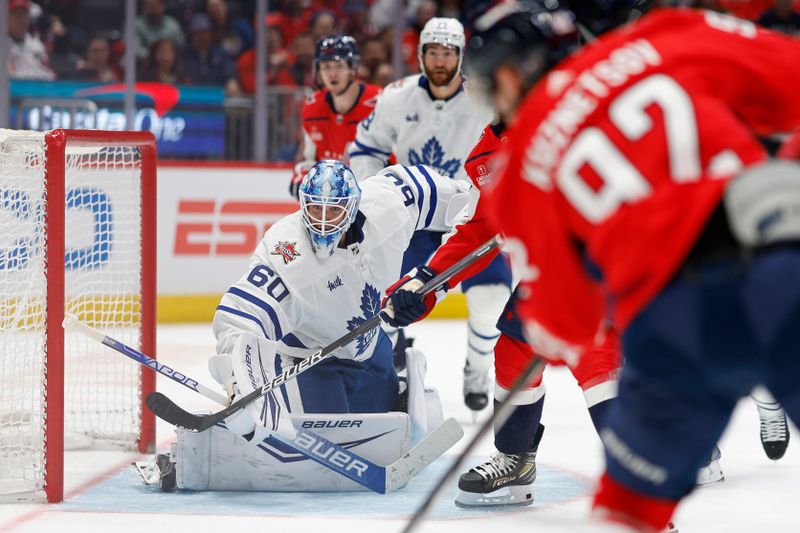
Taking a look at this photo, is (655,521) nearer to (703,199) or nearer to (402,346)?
(703,199)

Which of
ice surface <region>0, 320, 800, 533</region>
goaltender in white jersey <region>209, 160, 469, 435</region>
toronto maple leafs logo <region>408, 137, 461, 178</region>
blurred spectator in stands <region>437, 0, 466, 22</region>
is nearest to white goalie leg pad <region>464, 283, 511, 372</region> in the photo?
ice surface <region>0, 320, 800, 533</region>

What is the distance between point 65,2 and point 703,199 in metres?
6.07

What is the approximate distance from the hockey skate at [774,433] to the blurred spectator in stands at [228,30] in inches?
165

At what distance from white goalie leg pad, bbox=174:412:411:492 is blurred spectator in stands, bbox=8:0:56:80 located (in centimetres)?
353

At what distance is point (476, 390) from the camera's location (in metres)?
4.21

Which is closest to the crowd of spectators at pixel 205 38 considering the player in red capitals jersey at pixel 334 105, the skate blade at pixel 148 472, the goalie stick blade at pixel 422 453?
the player in red capitals jersey at pixel 334 105

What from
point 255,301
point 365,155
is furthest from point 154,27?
point 255,301

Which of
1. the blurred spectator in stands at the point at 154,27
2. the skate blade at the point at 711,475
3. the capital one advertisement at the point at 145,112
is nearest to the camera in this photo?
the skate blade at the point at 711,475

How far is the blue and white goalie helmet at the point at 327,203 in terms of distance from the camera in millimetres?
3152

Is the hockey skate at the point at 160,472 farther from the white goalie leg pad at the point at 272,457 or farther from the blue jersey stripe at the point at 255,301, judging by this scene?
the blue jersey stripe at the point at 255,301

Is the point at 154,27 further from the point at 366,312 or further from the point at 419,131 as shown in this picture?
the point at 366,312

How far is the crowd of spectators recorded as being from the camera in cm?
646

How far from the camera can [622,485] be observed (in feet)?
4.60

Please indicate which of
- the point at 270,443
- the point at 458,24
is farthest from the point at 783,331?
the point at 458,24
